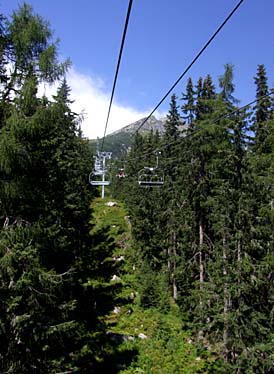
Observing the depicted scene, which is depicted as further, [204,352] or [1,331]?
[204,352]

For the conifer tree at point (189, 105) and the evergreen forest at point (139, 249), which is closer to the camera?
the evergreen forest at point (139, 249)

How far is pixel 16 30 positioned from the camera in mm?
9633

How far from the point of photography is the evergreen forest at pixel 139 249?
949 cm

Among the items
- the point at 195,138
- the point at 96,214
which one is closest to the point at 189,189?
the point at 195,138

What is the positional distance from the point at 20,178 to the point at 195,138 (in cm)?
1427

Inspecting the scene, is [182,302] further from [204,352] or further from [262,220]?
[262,220]

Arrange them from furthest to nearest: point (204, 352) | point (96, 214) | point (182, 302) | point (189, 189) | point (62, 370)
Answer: point (96, 214) → point (182, 302) → point (189, 189) → point (204, 352) → point (62, 370)

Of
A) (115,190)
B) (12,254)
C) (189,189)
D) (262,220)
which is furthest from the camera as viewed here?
(115,190)

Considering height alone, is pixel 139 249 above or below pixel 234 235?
below

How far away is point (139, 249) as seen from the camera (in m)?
33.4

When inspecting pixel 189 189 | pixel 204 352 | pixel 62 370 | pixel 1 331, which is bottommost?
pixel 204 352

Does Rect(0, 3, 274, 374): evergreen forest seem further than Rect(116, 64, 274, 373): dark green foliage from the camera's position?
No

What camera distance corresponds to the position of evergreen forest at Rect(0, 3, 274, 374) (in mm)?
9492

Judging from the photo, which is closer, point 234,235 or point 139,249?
point 234,235
